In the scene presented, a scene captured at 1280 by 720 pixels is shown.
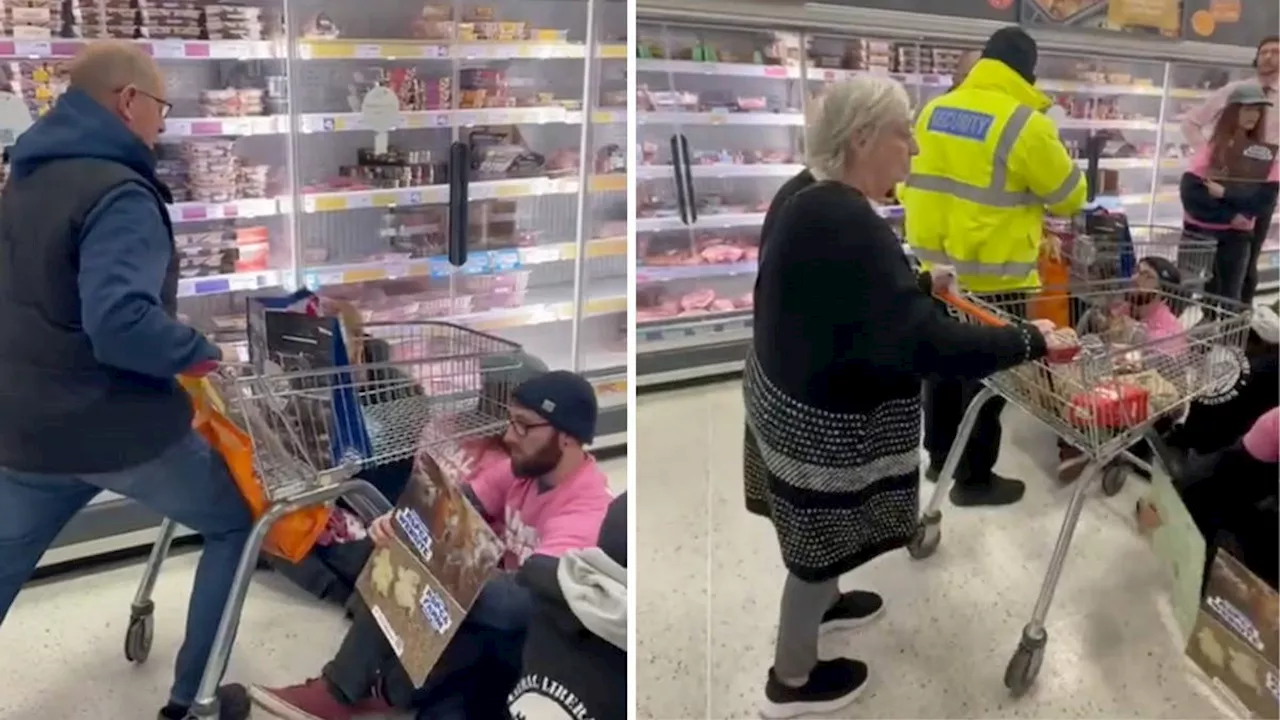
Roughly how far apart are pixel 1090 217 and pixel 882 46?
83 cm

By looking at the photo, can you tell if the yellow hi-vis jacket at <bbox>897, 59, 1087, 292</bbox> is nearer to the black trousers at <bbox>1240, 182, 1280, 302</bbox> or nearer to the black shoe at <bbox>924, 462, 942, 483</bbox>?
the black trousers at <bbox>1240, 182, 1280, 302</bbox>

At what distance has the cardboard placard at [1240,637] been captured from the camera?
1.30 m

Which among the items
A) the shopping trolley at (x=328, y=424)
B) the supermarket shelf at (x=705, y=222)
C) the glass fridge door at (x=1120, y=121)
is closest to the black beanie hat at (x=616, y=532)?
the shopping trolley at (x=328, y=424)

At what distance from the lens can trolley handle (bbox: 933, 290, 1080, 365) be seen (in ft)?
5.65

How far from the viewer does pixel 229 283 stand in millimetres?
2754

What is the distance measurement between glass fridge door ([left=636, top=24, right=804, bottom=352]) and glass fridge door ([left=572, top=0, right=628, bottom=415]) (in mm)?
113

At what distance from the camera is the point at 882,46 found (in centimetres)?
281

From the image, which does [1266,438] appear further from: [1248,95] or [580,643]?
[580,643]

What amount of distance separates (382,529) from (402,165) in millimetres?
1541

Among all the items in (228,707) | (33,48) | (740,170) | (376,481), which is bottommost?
(228,707)

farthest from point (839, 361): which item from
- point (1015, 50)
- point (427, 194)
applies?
point (427, 194)

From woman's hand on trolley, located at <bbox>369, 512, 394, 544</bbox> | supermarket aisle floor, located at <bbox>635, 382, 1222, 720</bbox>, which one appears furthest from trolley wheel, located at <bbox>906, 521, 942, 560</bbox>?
woman's hand on trolley, located at <bbox>369, 512, 394, 544</bbox>

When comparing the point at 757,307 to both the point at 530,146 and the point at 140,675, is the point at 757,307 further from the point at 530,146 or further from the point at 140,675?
the point at 530,146

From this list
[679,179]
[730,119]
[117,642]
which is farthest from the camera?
[730,119]
